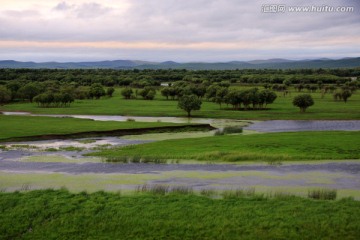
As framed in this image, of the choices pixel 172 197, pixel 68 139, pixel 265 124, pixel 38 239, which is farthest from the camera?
pixel 265 124

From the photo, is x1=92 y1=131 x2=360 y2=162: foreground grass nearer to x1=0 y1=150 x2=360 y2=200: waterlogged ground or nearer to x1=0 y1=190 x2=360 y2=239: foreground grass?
x1=0 y1=150 x2=360 y2=200: waterlogged ground

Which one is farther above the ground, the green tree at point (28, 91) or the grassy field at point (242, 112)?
the green tree at point (28, 91)

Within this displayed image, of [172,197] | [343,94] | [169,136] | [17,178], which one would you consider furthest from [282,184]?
[343,94]

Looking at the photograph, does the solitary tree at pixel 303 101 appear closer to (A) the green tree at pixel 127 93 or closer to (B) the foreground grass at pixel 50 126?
(B) the foreground grass at pixel 50 126

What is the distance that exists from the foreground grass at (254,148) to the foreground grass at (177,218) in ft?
61.7

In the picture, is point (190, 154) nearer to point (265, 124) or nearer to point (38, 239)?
point (38, 239)

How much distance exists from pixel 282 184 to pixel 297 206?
26.5ft

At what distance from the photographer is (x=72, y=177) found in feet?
124

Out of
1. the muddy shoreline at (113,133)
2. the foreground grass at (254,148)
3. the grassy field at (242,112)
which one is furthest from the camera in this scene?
the grassy field at (242,112)

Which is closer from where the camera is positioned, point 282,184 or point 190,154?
point 282,184

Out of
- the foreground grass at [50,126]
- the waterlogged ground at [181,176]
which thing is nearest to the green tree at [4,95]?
the foreground grass at [50,126]

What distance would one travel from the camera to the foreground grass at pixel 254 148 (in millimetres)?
46188

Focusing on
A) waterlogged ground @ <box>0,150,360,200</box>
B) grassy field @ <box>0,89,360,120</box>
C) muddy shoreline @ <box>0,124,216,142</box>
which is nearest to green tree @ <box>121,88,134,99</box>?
grassy field @ <box>0,89,360,120</box>

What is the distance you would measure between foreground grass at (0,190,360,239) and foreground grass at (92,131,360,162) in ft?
61.7
